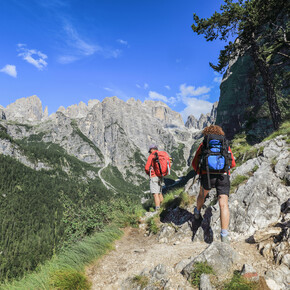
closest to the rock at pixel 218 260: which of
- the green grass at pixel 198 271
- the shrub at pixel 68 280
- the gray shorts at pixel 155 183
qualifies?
the green grass at pixel 198 271

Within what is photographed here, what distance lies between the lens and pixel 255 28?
558 inches

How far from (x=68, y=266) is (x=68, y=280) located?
499 millimetres

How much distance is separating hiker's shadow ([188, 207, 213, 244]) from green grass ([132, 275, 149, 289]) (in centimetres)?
248

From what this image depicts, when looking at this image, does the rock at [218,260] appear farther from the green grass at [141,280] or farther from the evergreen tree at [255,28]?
the evergreen tree at [255,28]

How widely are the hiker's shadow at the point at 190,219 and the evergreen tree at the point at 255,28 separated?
10739mm

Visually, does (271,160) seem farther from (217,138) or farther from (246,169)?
(217,138)

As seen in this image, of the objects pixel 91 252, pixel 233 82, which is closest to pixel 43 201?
pixel 233 82

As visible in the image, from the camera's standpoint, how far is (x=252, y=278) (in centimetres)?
332

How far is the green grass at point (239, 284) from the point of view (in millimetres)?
3084

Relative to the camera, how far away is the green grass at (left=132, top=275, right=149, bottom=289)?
158 inches

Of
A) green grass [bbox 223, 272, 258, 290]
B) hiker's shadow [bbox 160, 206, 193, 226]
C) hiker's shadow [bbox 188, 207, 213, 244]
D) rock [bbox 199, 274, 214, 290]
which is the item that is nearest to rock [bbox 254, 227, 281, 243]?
hiker's shadow [bbox 188, 207, 213, 244]

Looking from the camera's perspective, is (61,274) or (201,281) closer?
(201,281)

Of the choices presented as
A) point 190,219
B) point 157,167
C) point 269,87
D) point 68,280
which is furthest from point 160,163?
point 269,87

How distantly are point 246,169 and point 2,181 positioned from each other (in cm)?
21849
